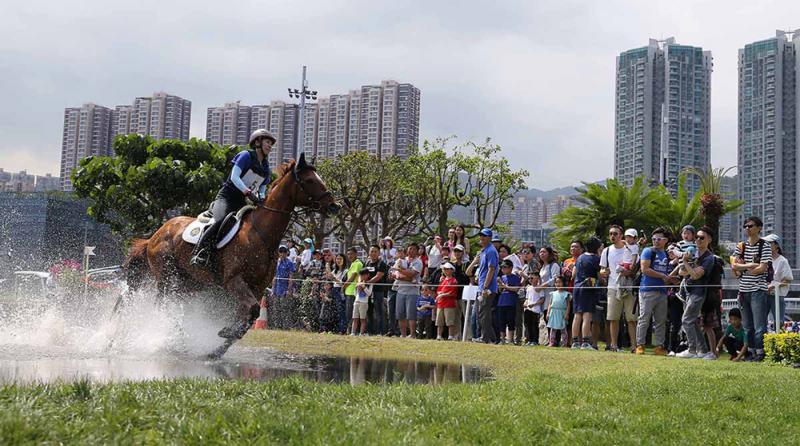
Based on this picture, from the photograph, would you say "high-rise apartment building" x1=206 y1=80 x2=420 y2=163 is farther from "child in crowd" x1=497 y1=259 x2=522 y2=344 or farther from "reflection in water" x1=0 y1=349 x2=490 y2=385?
"reflection in water" x1=0 y1=349 x2=490 y2=385

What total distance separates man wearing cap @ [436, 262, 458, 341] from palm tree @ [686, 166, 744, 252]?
1034cm

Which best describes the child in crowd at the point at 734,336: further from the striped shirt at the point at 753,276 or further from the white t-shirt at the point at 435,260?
the white t-shirt at the point at 435,260

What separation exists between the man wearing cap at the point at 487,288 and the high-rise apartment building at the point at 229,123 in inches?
2725

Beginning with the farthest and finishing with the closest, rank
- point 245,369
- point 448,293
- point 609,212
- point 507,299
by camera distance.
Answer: point 609,212 < point 448,293 < point 507,299 < point 245,369

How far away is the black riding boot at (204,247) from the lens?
11227 millimetres

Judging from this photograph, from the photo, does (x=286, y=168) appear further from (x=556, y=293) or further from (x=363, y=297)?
(x=363, y=297)

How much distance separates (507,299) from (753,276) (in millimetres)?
5301

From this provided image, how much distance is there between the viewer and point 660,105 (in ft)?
245

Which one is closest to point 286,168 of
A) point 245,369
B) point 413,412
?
point 245,369

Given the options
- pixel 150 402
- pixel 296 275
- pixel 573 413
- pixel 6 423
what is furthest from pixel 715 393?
pixel 296 275

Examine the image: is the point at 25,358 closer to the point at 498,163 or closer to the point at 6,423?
the point at 6,423

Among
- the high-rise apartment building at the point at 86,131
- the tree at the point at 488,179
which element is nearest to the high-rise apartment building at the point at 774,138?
the tree at the point at 488,179

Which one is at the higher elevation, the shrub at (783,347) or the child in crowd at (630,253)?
the child in crowd at (630,253)

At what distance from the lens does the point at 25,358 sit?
9.29 m
